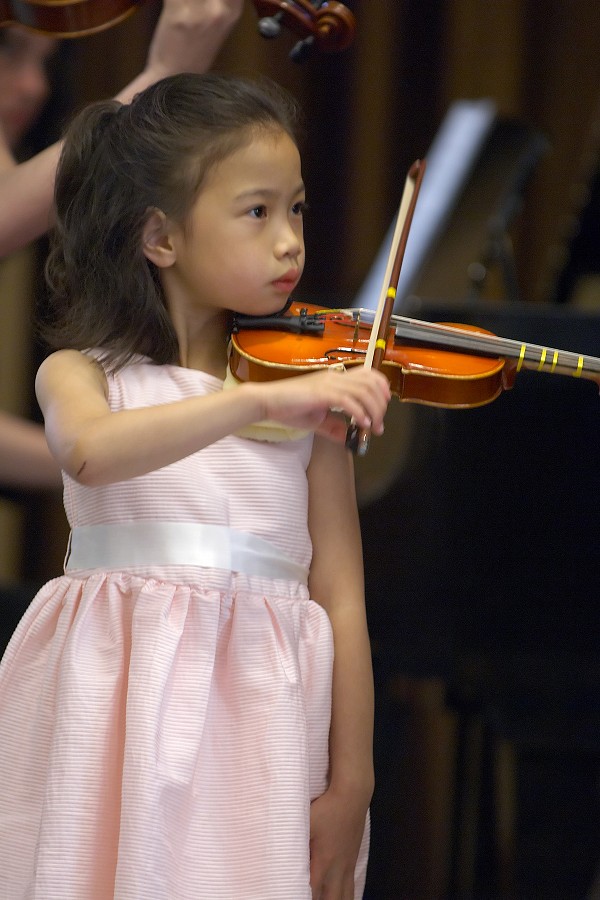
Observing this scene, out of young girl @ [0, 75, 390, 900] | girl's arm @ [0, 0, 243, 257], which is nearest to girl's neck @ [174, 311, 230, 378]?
young girl @ [0, 75, 390, 900]

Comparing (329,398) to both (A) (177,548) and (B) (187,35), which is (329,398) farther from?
(B) (187,35)

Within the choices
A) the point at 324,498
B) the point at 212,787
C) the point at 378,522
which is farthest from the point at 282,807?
the point at 378,522

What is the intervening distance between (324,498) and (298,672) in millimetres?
191

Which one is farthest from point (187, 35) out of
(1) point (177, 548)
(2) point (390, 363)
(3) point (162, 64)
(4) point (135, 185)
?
(1) point (177, 548)

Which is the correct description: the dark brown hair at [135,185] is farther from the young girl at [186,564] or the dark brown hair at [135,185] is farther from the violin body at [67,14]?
the violin body at [67,14]

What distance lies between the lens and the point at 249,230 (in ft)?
3.64

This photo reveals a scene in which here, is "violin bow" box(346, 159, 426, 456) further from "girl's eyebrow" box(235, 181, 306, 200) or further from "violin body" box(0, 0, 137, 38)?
"violin body" box(0, 0, 137, 38)

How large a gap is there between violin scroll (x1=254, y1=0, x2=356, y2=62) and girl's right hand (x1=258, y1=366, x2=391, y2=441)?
456 millimetres

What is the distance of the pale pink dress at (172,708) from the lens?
1016 millimetres

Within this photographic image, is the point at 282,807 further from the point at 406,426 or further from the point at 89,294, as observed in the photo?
the point at 406,426

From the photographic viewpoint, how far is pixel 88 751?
1037 mm

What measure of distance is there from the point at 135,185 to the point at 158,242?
0.19 ft

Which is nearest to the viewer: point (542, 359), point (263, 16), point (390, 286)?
point (390, 286)

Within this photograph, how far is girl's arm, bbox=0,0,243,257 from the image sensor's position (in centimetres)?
133
